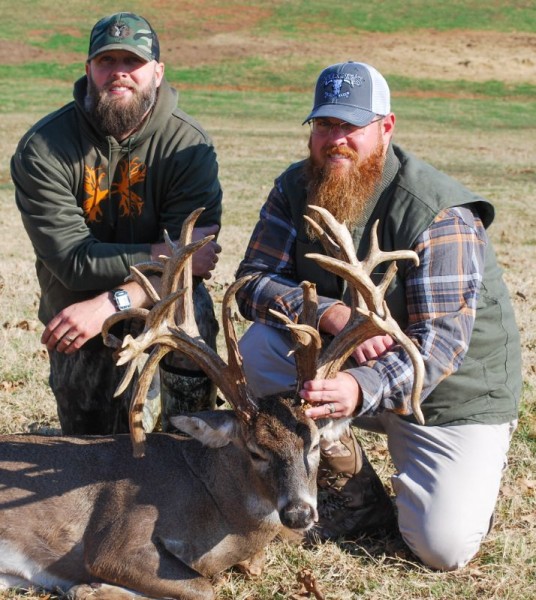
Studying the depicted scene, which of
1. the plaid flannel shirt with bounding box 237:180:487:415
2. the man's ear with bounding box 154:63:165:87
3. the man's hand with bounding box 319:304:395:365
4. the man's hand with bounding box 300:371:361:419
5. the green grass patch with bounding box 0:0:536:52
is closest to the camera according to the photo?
the man's hand with bounding box 300:371:361:419

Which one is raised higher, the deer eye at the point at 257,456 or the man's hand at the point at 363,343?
the man's hand at the point at 363,343

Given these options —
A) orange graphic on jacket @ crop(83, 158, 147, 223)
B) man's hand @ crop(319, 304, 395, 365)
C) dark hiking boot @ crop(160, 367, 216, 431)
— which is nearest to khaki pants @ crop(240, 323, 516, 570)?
man's hand @ crop(319, 304, 395, 365)

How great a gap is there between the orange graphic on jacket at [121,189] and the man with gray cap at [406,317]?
901 millimetres

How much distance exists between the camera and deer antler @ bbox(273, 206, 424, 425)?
4422 millimetres

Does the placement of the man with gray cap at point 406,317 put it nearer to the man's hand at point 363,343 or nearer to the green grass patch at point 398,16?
the man's hand at point 363,343

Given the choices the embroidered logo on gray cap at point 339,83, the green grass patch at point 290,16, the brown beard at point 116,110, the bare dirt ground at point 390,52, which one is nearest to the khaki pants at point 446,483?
the embroidered logo on gray cap at point 339,83

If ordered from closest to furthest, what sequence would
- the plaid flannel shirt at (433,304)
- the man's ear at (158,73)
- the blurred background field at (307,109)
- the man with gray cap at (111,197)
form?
the plaid flannel shirt at (433,304), the blurred background field at (307,109), the man with gray cap at (111,197), the man's ear at (158,73)

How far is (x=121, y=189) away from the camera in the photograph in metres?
6.23

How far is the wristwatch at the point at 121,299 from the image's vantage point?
227 inches

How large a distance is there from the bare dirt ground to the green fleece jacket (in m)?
37.0

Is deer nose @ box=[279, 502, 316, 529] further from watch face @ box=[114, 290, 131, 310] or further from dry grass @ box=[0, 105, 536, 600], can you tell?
watch face @ box=[114, 290, 131, 310]

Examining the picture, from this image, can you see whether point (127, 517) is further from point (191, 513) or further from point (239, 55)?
point (239, 55)

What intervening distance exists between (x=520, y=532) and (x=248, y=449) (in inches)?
66.5

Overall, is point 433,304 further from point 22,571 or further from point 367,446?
point 22,571
